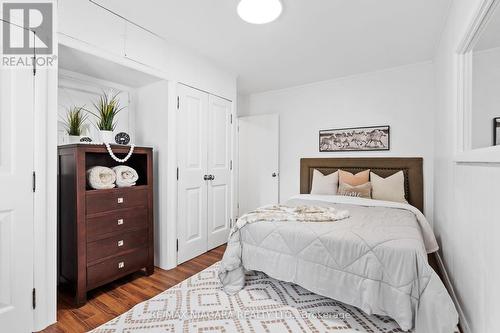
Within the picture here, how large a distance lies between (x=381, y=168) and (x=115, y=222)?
335 cm

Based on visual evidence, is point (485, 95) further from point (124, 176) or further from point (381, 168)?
point (124, 176)

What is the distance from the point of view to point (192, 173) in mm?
2928

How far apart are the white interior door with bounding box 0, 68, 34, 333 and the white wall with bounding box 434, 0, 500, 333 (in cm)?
270

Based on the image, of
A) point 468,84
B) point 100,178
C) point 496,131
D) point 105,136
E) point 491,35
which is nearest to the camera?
point 496,131

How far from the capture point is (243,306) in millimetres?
1915

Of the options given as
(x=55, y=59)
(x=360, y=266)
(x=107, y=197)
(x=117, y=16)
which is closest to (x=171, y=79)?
(x=117, y=16)

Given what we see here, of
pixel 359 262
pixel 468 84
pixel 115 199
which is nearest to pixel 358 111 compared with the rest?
pixel 468 84

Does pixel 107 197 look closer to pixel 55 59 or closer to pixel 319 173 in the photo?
pixel 55 59

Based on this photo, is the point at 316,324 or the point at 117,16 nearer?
the point at 316,324

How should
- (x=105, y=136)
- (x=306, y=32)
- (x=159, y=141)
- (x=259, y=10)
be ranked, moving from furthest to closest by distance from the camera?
(x=159, y=141) < (x=306, y=32) < (x=105, y=136) < (x=259, y=10)

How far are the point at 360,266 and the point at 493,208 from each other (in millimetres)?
786

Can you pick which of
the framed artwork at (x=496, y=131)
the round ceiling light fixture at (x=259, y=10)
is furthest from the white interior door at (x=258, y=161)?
the framed artwork at (x=496, y=131)

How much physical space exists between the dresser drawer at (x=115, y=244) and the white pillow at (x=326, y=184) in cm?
235

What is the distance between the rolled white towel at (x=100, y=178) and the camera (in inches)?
83.2
